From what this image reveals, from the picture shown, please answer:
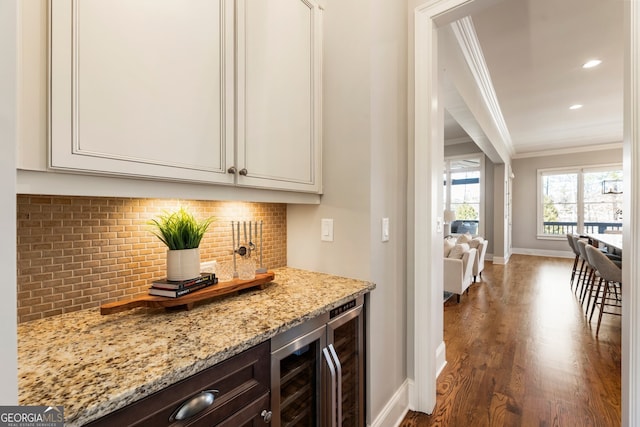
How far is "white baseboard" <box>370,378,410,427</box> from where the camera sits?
158cm

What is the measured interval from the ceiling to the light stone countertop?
2.02 metres

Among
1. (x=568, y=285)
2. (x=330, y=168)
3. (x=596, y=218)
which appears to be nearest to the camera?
(x=330, y=168)

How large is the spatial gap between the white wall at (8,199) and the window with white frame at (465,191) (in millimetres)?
8209

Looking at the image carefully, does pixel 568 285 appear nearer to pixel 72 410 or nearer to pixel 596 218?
pixel 596 218

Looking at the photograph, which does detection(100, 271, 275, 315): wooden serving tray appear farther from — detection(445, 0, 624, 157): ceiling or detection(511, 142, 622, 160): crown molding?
detection(511, 142, 622, 160): crown molding

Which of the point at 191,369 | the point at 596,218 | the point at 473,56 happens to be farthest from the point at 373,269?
the point at 596,218

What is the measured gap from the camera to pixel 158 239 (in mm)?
1223

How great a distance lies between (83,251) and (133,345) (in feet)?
1.51

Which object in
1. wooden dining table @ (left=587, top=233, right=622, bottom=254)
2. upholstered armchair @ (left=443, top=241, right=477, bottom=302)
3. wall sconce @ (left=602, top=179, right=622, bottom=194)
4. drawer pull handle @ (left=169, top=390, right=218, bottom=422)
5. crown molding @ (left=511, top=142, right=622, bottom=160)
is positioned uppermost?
crown molding @ (left=511, top=142, right=622, bottom=160)

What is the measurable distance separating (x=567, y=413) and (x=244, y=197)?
7.90ft

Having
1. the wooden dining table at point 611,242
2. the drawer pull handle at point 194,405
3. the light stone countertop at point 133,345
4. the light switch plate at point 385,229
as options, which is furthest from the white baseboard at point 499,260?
the drawer pull handle at point 194,405

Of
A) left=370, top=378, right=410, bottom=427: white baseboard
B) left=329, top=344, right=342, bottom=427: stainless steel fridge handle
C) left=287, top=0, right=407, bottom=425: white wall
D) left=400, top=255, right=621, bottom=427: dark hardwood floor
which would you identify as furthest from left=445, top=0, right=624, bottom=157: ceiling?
left=400, top=255, right=621, bottom=427: dark hardwood floor

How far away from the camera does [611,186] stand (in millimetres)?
6988

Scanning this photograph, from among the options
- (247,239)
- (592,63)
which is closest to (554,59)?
(592,63)
